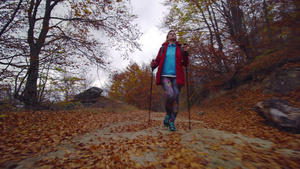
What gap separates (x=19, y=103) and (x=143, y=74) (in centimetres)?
1533

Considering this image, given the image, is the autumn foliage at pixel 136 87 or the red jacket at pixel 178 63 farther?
the autumn foliage at pixel 136 87

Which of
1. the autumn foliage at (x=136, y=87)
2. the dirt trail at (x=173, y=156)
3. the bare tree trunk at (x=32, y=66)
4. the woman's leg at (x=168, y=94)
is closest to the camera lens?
the dirt trail at (x=173, y=156)

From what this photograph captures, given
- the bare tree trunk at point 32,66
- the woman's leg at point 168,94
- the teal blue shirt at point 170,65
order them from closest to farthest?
1. the woman's leg at point 168,94
2. the teal blue shirt at point 170,65
3. the bare tree trunk at point 32,66

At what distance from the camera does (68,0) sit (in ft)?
20.6

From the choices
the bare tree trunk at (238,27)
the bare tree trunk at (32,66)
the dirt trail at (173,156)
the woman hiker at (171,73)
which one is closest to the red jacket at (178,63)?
the woman hiker at (171,73)

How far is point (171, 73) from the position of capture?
3.13 metres

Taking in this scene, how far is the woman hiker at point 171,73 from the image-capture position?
302 cm

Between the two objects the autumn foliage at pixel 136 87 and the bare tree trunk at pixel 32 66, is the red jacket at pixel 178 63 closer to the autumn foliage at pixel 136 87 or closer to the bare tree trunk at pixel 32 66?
the bare tree trunk at pixel 32 66

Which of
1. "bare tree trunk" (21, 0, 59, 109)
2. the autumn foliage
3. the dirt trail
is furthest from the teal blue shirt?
the autumn foliage

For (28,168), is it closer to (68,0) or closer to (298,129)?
(298,129)

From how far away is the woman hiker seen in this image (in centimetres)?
302

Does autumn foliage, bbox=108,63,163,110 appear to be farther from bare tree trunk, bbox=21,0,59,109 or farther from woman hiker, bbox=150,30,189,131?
woman hiker, bbox=150,30,189,131

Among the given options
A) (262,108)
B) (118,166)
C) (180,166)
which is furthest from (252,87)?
(118,166)

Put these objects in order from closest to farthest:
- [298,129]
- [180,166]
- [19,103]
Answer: [180,166]
[298,129]
[19,103]
